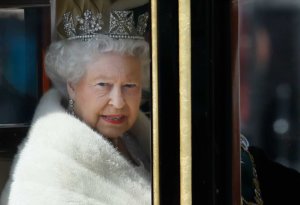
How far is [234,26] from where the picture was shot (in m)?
1.60

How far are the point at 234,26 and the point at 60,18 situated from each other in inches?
16.1

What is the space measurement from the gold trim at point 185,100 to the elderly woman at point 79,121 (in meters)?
0.09

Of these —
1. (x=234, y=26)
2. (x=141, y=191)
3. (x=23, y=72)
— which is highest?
(x=234, y=26)

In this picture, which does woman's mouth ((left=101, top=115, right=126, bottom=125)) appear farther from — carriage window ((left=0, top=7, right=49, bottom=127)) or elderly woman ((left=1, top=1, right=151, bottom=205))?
carriage window ((left=0, top=7, right=49, bottom=127))

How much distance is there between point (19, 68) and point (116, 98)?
24 centimetres

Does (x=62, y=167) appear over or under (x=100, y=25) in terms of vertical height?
under

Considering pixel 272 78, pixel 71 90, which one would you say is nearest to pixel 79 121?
pixel 71 90

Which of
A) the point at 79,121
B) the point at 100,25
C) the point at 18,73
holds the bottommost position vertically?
the point at 79,121

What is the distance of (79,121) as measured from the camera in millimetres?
1647

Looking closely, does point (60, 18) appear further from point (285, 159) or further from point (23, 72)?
point (285, 159)

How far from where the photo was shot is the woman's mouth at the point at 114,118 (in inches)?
64.7

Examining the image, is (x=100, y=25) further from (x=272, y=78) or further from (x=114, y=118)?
(x=272, y=78)

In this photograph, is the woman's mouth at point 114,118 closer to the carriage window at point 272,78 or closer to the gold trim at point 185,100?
the gold trim at point 185,100

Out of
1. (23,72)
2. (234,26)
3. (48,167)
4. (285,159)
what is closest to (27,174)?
(48,167)
